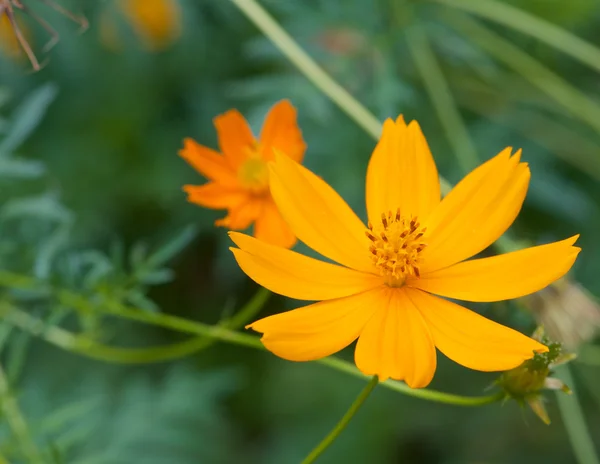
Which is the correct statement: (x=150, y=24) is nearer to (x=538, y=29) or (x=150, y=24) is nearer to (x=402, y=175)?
(x=538, y=29)

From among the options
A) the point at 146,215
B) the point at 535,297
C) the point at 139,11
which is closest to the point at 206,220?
the point at 146,215

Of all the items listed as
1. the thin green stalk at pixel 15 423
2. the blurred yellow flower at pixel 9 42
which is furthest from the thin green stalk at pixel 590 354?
the blurred yellow flower at pixel 9 42

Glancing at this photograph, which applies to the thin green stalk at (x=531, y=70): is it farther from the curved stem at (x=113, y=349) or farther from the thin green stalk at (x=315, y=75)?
the curved stem at (x=113, y=349)

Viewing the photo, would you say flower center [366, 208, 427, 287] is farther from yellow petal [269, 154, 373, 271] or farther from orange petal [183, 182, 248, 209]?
orange petal [183, 182, 248, 209]

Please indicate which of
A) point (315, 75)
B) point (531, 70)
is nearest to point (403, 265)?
point (315, 75)

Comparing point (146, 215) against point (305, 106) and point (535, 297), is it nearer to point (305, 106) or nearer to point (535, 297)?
point (305, 106)
